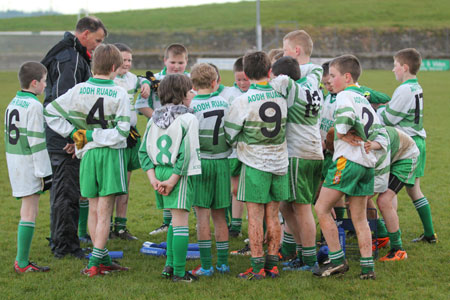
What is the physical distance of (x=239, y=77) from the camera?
6.53 m

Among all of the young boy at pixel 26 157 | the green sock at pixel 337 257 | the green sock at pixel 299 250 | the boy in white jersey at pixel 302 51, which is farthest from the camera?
the green sock at pixel 299 250

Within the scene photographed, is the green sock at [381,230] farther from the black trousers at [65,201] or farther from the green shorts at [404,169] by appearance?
the black trousers at [65,201]

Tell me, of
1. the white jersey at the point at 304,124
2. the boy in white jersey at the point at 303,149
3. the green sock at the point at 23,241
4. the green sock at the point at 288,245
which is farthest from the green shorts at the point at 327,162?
the green sock at the point at 23,241

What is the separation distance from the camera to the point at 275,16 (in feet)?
214

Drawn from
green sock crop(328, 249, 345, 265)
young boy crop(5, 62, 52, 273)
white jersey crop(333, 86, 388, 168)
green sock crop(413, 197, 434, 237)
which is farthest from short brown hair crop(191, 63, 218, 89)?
green sock crop(413, 197, 434, 237)

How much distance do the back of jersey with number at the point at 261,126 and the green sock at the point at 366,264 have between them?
1.07 metres

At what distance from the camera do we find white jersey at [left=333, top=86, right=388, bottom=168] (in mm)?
4930

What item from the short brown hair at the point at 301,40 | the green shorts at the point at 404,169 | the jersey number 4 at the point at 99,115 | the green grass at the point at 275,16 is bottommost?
the green shorts at the point at 404,169

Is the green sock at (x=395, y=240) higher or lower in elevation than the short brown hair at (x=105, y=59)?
lower

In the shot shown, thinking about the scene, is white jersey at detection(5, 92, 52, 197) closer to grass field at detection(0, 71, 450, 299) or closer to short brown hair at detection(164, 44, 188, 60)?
grass field at detection(0, 71, 450, 299)

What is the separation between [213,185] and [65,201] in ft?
5.70

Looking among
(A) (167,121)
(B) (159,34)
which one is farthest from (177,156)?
(B) (159,34)

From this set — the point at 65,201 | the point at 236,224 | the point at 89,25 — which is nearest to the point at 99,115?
the point at 65,201

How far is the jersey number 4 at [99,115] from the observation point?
529cm
